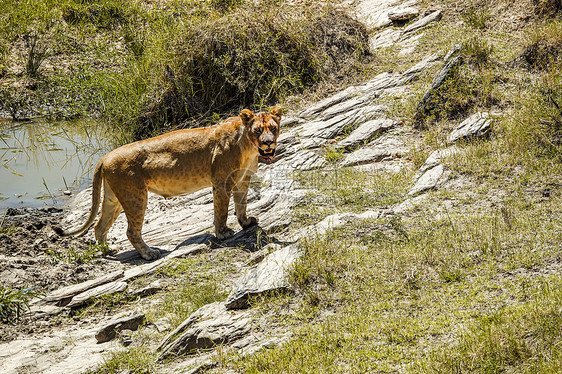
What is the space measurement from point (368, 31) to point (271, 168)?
19.9 ft

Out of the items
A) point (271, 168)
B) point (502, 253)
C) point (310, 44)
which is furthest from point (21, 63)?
point (502, 253)

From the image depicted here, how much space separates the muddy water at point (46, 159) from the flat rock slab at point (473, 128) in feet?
24.8

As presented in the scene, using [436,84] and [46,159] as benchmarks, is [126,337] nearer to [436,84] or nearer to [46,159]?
[436,84]

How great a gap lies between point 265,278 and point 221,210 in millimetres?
2273

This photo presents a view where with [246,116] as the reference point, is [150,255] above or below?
below

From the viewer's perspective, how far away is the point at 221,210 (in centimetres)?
895

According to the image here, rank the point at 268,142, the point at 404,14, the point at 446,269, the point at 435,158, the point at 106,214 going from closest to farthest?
the point at 446,269
the point at 268,142
the point at 106,214
the point at 435,158
the point at 404,14

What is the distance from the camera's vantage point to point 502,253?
6.64 m

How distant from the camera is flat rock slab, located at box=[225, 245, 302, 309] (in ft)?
21.9

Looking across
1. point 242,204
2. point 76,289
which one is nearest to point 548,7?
point 242,204

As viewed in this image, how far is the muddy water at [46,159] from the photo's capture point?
41.1 ft

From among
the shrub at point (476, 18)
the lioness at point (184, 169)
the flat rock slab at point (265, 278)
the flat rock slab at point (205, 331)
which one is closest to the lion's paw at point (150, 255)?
the lioness at point (184, 169)

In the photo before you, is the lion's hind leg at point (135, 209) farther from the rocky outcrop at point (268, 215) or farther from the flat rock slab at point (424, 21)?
the flat rock slab at point (424, 21)

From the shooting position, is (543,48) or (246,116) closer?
(246,116)
